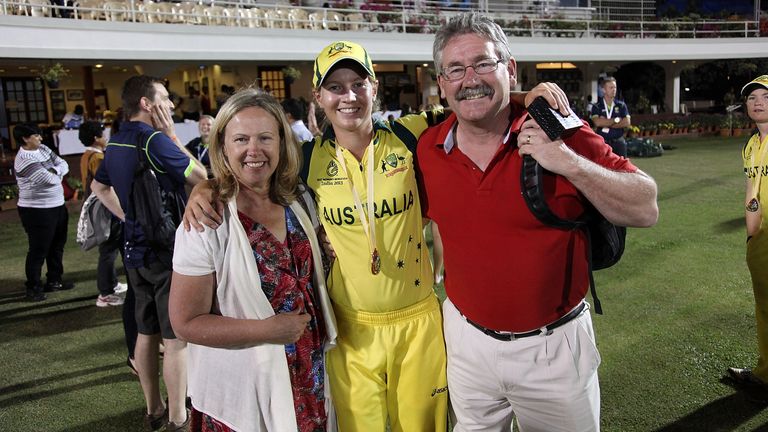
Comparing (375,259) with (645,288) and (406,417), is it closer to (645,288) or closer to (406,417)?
(406,417)

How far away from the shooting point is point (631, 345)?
15.1 ft

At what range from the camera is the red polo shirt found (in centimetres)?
211

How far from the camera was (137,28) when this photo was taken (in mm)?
14383

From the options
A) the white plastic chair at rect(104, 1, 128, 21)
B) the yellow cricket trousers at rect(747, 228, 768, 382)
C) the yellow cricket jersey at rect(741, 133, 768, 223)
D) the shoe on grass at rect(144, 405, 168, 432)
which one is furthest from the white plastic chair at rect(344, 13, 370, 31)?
the shoe on grass at rect(144, 405, 168, 432)

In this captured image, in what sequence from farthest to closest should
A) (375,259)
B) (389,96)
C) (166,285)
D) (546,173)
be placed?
(389,96) → (166,285) → (375,259) → (546,173)

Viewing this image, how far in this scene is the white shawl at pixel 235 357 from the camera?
6.93ft

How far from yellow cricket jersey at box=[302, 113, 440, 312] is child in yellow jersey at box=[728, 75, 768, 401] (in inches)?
98.6

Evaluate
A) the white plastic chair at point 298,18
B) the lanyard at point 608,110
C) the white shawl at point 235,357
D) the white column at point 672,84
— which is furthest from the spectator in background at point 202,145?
the white column at point 672,84

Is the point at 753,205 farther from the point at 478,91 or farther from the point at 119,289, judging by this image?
the point at 119,289

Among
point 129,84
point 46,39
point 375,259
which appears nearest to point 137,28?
point 46,39

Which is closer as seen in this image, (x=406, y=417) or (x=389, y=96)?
(x=406, y=417)

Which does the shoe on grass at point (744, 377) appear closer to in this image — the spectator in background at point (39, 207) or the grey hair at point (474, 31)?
the grey hair at point (474, 31)

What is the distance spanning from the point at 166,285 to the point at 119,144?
3.01 ft

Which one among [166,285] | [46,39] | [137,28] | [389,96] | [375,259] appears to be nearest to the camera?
[375,259]
